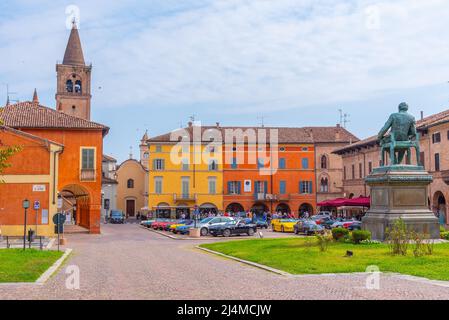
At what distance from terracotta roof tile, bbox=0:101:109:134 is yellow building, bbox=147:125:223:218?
90.8 ft

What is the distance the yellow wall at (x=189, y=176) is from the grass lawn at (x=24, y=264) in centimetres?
4949

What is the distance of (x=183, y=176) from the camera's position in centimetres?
7369

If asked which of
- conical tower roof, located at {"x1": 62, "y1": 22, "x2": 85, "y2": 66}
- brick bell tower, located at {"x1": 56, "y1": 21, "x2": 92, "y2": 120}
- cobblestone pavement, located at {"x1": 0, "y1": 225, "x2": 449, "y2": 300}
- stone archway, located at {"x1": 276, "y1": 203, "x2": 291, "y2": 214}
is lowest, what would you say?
cobblestone pavement, located at {"x1": 0, "y1": 225, "x2": 449, "y2": 300}

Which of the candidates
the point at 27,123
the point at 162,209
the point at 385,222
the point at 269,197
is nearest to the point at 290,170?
the point at 269,197

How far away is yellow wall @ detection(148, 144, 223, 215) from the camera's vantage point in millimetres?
73188

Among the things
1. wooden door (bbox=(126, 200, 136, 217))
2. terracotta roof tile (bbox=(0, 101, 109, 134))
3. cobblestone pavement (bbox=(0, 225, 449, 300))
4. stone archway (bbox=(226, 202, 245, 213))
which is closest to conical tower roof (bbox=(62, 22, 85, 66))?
wooden door (bbox=(126, 200, 136, 217))

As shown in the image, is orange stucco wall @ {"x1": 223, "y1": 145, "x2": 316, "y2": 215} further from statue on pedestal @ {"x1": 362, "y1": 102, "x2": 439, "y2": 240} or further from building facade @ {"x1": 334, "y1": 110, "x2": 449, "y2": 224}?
statue on pedestal @ {"x1": 362, "y1": 102, "x2": 439, "y2": 240}

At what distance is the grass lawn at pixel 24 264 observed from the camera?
14.9 m

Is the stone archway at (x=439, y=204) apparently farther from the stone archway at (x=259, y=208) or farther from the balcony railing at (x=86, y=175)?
the stone archway at (x=259, y=208)

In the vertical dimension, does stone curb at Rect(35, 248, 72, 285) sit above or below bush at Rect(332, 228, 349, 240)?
below

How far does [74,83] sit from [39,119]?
3880cm

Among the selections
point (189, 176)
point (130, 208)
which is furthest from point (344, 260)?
point (130, 208)

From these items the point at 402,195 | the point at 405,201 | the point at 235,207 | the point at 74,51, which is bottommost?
the point at 235,207

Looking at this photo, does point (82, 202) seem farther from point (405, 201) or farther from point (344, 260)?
point (344, 260)
